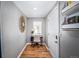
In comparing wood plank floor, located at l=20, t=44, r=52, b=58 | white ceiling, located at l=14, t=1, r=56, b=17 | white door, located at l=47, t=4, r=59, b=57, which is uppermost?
white ceiling, located at l=14, t=1, r=56, b=17

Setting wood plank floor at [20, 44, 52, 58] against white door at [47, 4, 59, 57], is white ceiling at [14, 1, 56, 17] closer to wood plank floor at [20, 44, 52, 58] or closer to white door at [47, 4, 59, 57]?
white door at [47, 4, 59, 57]

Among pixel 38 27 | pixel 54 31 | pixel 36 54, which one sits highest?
pixel 38 27

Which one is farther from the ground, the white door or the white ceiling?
the white ceiling

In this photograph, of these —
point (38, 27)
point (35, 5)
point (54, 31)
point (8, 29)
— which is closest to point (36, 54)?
point (54, 31)

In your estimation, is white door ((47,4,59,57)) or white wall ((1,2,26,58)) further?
white door ((47,4,59,57))

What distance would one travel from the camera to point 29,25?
6.94 meters

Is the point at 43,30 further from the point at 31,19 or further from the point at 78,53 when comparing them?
the point at 78,53

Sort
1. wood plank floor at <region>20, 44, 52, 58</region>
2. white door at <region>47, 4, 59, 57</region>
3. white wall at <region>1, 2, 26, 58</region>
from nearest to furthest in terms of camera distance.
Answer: white wall at <region>1, 2, 26, 58</region>
white door at <region>47, 4, 59, 57</region>
wood plank floor at <region>20, 44, 52, 58</region>

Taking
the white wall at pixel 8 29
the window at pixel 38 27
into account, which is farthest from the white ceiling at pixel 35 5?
the window at pixel 38 27

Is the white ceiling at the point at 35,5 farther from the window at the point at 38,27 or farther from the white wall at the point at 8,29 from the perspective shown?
the window at the point at 38,27

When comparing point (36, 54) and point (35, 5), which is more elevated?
point (35, 5)

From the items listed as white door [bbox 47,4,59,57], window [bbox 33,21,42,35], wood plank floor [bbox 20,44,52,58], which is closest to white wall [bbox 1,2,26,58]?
white door [bbox 47,4,59,57]

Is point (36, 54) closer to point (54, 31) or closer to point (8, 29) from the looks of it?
point (54, 31)

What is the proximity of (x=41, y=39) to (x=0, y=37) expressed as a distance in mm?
4782
